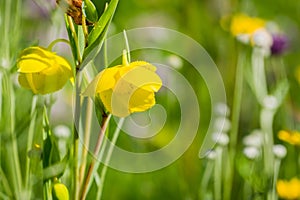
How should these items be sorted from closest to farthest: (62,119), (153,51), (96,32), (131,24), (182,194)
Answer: (96,32) → (182,194) → (153,51) → (62,119) → (131,24)

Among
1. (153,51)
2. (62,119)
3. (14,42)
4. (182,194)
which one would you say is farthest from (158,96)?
(14,42)

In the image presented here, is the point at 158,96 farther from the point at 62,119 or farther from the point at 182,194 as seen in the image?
the point at 182,194

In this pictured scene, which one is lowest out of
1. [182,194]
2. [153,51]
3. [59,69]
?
[182,194]

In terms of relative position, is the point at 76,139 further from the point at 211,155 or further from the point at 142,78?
the point at 211,155

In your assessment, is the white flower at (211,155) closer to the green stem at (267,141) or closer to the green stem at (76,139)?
the green stem at (267,141)

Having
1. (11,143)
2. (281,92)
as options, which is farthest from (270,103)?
(11,143)

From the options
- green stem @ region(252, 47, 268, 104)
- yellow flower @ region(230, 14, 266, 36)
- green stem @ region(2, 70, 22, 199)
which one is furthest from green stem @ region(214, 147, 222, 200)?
yellow flower @ region(230, 14, 266, 36)

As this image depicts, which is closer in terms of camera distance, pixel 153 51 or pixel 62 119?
pixel 153 51
